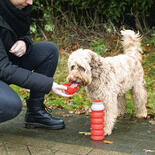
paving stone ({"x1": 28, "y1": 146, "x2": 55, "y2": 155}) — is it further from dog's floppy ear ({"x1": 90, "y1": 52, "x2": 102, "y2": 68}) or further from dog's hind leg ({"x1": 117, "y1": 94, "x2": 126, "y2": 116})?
dog's hind leg ({"x1": 117, "y1": 94, "x2": 126, "y2": 116})

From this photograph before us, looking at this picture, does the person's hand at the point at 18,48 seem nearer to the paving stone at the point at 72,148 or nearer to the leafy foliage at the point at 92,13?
the paving stone at the point at 72,148

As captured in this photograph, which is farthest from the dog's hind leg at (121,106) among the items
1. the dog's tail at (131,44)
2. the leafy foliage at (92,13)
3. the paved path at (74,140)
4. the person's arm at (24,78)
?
the leafy foliage at (92,13)

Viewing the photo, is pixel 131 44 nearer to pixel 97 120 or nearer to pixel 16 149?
pixel 97 120

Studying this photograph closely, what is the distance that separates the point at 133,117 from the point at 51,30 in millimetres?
6125

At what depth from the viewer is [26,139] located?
3.31 m

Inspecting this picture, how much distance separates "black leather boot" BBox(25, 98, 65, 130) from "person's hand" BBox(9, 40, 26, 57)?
2.36ft

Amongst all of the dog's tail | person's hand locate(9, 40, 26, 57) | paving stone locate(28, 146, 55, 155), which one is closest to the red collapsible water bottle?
paving stone locate(28, 146, 55, 155)

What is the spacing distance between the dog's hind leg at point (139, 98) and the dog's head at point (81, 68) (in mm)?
1207

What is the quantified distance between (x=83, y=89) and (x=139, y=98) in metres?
2.02

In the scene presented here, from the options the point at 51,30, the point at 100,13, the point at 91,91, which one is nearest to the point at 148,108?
the point at 91,91

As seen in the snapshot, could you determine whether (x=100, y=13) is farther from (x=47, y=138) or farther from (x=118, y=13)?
(x=47, y=138)

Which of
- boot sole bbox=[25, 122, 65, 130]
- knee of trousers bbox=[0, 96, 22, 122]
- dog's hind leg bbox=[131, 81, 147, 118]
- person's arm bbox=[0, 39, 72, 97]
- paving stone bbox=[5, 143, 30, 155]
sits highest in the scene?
person's arm bbox=[0, 39, 72, 97]

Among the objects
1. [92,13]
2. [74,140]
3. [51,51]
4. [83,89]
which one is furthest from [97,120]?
[92,13]

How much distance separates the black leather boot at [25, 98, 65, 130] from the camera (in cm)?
374
